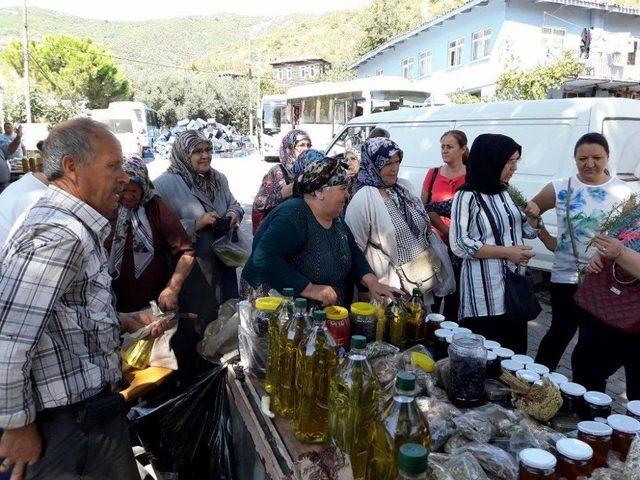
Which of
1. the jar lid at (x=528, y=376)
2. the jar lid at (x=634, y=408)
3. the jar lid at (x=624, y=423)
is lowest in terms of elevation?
the jar lid at (x=528, y=376)

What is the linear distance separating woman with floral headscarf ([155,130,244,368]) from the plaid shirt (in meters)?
1.77

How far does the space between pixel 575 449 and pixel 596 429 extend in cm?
17

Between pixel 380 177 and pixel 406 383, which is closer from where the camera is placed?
pixel 406 383

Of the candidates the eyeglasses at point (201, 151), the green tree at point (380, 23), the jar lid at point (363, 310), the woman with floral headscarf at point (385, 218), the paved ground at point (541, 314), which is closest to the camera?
the jar lid at point (363, 310)

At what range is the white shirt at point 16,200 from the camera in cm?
245

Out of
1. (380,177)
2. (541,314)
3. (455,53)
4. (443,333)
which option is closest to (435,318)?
(443,333)

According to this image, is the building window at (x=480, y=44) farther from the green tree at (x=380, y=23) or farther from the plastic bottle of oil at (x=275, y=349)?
the plastic bottle of oil at (x=275, y=349)

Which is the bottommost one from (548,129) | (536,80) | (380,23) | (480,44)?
(548,129)

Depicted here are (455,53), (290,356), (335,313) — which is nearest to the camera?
(290,356)

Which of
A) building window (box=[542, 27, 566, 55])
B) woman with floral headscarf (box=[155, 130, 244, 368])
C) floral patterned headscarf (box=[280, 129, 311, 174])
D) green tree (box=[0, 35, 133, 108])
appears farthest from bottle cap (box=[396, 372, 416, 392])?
green tree (box=[0, 35, 133, 108])

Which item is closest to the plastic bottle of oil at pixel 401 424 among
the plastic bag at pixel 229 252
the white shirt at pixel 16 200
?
the white shirt at pixel 16 200

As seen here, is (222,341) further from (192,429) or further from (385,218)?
(385,218)

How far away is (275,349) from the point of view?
6.22 feet

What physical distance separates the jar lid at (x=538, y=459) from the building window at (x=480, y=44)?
72.7ft
